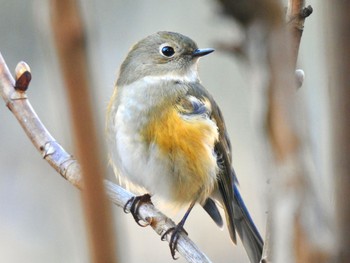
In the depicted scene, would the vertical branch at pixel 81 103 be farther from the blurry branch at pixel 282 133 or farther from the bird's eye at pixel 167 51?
the bird's eye at pixel 167 51

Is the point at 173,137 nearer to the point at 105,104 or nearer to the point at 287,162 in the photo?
the point at 105,104

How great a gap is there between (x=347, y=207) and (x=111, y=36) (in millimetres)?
5867

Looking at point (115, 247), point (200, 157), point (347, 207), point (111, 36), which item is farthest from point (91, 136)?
point (111, 36)

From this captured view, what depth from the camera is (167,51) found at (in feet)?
12.2

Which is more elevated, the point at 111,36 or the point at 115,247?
the point at 115,247

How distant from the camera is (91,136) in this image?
57 cm

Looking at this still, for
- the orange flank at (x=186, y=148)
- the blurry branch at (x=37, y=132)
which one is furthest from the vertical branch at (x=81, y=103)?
the orange flank at (x=186, y=148)

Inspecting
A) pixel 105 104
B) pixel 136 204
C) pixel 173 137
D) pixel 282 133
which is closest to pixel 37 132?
pixel 136 204

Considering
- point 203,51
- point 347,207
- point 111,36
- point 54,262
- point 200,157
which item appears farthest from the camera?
point 111,36

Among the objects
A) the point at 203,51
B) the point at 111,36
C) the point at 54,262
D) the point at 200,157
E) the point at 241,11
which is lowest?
the point at 54,262

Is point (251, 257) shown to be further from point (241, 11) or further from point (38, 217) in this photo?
point (241, 11)

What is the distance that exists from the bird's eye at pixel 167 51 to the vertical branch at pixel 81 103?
315 cm

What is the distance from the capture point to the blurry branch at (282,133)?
60cm

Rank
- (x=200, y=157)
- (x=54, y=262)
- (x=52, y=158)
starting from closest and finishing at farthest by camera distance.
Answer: (x=52, y=158)
(x=200, y=157)
(x=54, y=262)
